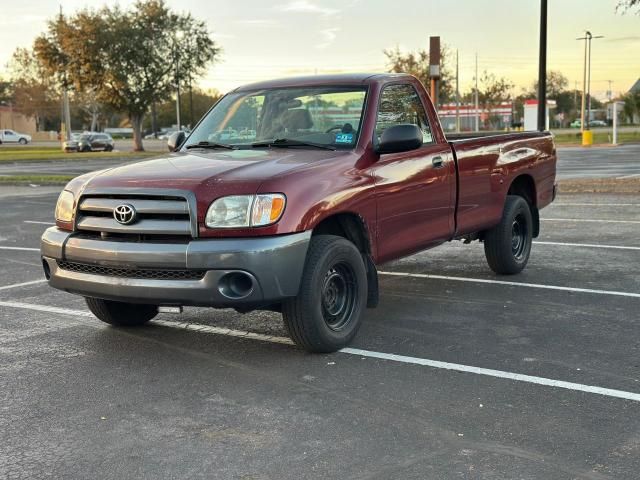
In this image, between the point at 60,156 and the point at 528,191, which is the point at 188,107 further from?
the point at 528,191

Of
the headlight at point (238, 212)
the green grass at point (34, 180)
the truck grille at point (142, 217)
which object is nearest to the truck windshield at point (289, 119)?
the headlight at point (238, 212)

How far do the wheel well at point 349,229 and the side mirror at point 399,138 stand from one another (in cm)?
59

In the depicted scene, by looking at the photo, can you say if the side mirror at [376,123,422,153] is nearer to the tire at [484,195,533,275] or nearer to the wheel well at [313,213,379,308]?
the wheel well at [313,213,379,308]

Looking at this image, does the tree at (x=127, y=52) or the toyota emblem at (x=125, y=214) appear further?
the tree at (x=127, y=52)

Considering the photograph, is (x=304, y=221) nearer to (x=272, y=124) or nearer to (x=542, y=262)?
(x=272, y=124)

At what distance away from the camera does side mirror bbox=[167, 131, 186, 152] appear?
6750mm

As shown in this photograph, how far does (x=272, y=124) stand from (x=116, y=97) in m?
43.9

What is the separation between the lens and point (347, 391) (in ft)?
15.0

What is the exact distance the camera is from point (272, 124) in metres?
6.25

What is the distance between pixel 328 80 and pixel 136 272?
2.50 metres

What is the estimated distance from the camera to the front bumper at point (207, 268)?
15.5 feet

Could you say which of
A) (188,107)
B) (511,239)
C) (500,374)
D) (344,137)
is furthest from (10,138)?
(500,374)

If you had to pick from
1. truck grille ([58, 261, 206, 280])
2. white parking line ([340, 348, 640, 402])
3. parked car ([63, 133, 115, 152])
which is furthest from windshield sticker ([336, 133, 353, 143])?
parked car ([63, 133, 115, 152])

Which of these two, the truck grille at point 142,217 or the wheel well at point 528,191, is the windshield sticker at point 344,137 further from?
the wheel well at point 528,191
